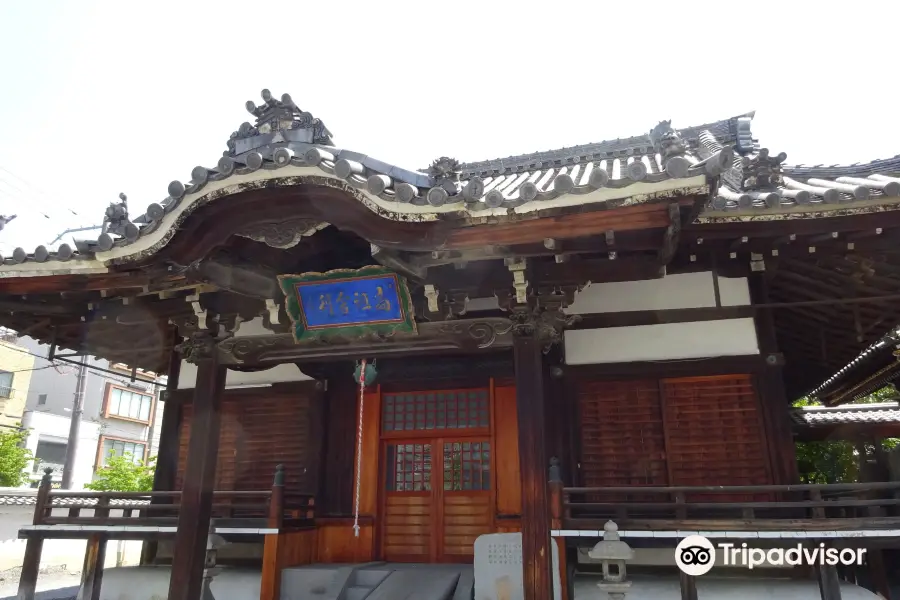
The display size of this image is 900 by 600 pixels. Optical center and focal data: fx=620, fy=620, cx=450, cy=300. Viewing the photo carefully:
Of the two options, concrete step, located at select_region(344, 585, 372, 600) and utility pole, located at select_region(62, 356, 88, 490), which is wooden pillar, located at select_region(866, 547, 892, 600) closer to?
concrete step, located at select_region(344, 585, 372, 600)

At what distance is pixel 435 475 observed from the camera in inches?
392

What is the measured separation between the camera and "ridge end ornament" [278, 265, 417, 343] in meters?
7.52

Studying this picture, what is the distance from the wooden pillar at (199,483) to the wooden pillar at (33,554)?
10.5 ft

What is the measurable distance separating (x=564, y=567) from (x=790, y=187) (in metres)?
5.50

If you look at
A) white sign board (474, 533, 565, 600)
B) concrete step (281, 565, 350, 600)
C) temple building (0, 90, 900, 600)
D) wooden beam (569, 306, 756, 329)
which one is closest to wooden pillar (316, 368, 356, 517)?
temple building (0, 90, 900, 600)

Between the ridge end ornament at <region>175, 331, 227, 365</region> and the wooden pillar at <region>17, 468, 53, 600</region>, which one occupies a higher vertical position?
the ridge end ornament at <region>175, 331, 227, 365</region>

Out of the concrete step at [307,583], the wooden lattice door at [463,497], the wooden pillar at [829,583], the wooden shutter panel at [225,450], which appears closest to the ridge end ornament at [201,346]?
the wooden shutter panel at [225,450]

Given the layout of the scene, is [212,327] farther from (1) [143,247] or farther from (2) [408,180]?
(2) [408,180]

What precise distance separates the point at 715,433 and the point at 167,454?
9.35 meters

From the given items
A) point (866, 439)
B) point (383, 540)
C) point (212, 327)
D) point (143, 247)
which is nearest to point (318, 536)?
point (383, 540)

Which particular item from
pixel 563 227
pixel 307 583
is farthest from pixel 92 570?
pixel 563 227

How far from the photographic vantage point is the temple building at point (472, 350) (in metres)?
6.52

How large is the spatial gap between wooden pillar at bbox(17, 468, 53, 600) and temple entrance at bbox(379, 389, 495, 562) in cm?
519

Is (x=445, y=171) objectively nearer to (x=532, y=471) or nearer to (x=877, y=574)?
(x=532, y=471)
